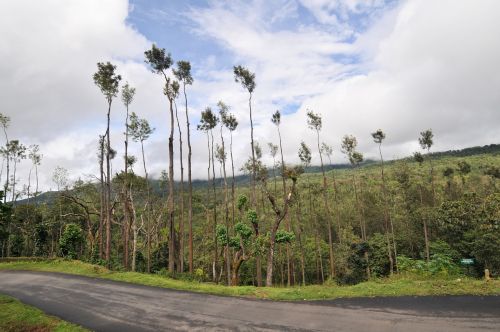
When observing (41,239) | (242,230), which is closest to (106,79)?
(242,230)

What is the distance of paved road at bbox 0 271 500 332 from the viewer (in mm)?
10133

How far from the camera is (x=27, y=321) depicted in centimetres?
1263

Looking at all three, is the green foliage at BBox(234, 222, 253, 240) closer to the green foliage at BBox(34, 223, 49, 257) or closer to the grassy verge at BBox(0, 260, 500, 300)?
the grassy verge at BBox(0, 260, 500, 300)

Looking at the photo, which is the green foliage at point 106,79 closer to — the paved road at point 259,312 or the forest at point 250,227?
the forest at point 250,227

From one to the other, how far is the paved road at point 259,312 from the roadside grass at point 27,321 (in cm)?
55

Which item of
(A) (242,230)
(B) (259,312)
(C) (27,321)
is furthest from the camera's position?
(A) (242,230)

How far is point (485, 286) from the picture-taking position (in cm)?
1301

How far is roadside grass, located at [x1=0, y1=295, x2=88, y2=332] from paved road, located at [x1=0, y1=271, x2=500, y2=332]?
0.55m

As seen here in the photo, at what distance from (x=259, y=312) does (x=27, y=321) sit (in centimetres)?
866

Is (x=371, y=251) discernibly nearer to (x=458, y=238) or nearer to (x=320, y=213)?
(x=458, y=238)

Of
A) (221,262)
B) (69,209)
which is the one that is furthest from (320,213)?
(69,209)

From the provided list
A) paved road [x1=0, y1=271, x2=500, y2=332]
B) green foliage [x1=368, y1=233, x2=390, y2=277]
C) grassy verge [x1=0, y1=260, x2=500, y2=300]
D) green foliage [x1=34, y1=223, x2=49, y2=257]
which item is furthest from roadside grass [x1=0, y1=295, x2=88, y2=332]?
green foliage [x1=34, y1=223, x2=49, y2=257]

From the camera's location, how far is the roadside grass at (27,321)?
38.1 ft

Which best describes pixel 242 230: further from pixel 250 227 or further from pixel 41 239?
pixel 41 239
